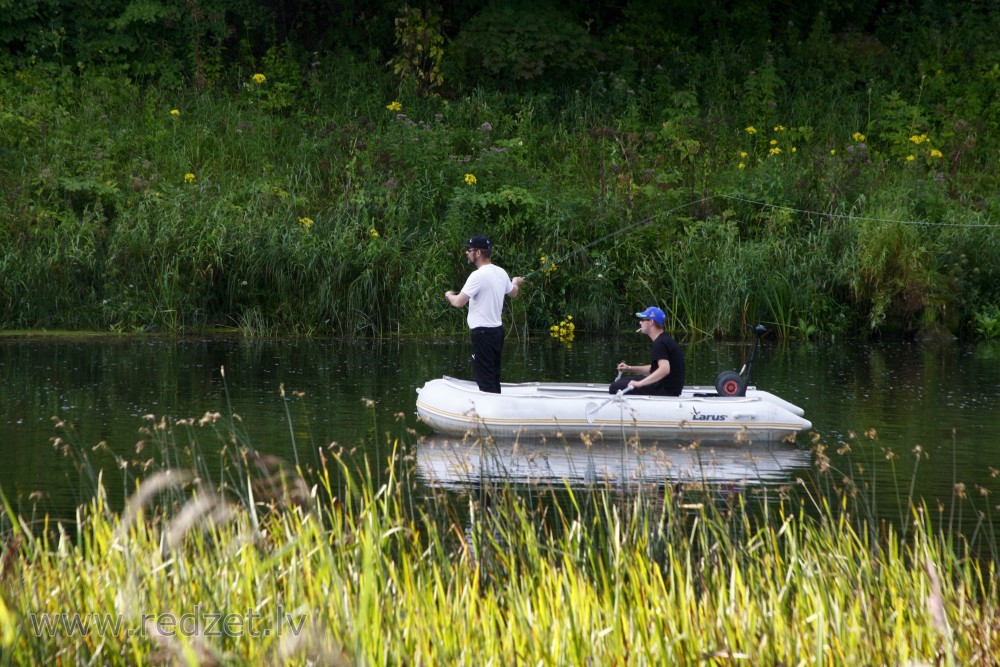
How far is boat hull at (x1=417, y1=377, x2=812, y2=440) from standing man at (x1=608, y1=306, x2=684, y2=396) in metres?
0.13

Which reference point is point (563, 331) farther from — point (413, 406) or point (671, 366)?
point (671, 366)

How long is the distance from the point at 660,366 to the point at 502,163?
988cm

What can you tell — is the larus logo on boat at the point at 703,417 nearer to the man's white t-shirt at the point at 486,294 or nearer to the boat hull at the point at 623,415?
the boat hull at the point at 623,415

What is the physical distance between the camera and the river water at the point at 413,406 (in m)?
8.73

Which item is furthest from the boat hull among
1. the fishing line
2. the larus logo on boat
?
the fishing line

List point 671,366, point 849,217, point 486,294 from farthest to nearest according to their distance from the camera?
point 849,217, point 486,294, point 671,366

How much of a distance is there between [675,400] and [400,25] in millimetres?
14372

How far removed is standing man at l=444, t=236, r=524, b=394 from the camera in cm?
1070

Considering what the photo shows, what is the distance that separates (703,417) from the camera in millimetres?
10430

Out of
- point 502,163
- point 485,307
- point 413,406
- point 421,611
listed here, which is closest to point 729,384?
point 485,307

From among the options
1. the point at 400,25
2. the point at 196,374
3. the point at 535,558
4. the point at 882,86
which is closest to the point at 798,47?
the point at 882,86

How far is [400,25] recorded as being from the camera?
23250mm

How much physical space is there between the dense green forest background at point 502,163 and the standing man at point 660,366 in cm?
443

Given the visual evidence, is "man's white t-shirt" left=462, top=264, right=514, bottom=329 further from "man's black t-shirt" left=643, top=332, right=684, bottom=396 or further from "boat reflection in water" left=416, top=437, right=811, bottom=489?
"man's black t-shirt" left=643, top=332, right=684, bottom=396
